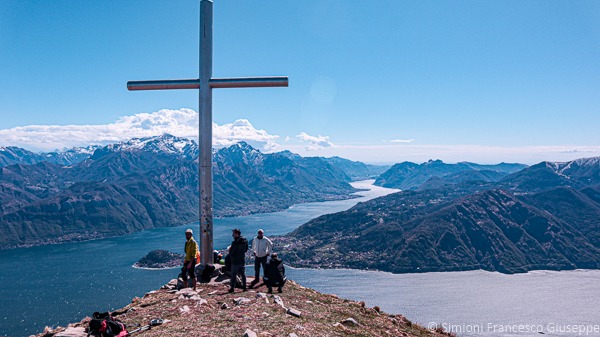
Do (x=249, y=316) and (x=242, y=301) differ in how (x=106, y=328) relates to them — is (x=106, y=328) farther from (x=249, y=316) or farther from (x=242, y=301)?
(x=242, y=301)

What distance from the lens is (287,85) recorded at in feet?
59.2

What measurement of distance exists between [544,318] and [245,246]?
216720 mm

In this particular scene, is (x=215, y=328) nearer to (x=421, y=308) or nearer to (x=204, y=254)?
(x=204, y=254)

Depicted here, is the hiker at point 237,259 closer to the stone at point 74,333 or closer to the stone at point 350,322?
the stone at point 350,322

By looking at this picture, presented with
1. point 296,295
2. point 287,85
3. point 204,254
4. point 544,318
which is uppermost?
point 287,85

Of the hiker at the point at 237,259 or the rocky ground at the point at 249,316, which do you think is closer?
the rocky ground at the point at 249,316

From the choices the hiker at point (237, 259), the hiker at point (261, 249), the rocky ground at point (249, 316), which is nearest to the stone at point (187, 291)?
the rocky ground at point (249, 316)

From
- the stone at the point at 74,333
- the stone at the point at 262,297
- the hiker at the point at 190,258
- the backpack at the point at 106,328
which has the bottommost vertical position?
the stone at the point at 74,333

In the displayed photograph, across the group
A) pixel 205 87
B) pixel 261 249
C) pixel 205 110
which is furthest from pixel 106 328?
pixel 205 87

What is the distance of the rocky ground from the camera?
1312 centimetres

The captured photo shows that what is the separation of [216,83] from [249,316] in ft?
37.2

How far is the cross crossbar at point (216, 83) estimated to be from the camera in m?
18.1

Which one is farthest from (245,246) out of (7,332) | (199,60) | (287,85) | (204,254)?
(7,332)

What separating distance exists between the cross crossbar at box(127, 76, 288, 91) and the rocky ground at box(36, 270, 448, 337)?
32.4 feet
